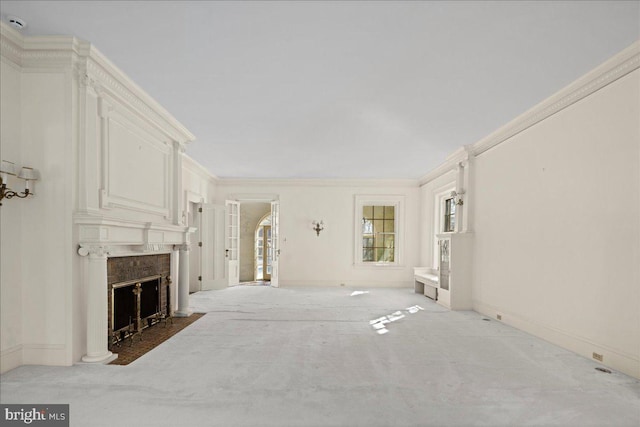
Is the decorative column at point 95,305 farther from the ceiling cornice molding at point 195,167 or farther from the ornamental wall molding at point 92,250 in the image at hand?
the ceiling cornice molding at point 195,167

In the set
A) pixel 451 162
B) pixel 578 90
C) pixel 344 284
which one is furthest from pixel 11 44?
pixel 344 284

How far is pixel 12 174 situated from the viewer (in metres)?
2.63

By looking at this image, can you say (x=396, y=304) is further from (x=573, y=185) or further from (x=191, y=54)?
(x=191, y=54)

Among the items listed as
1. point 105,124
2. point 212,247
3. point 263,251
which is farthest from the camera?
point 263,251

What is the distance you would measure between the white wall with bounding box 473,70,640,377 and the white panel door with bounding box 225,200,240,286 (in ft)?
18.3

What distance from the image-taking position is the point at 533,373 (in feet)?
9.44

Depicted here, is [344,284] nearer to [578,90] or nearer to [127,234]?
[127,234]

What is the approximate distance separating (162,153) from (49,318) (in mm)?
2376

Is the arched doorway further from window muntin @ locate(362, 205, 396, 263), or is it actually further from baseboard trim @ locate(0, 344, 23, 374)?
baseboard trim @ locate(0, 344, 23, 374)

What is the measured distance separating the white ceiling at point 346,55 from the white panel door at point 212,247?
317 cm

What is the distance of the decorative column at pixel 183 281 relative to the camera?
15.9ft

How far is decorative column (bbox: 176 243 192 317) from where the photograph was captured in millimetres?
4855

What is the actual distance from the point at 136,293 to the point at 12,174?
1.69 m

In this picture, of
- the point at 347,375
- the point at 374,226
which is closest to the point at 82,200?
the point at 347,375
